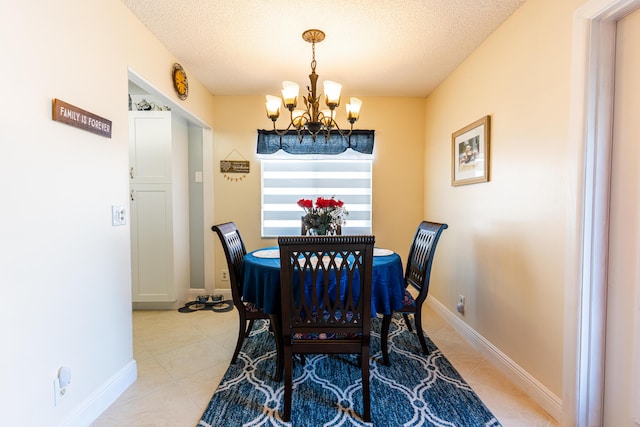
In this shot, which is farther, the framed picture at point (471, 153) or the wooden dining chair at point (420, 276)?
the framed picture at point (471, 153)

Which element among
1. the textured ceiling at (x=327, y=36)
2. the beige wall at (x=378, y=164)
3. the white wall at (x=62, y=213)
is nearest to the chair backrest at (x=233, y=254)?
the white wall at (x=62, y=213)

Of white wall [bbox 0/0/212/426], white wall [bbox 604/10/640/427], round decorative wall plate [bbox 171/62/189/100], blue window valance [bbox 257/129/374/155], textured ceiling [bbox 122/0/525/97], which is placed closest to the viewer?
white wall [bbox 0/0/212/426]

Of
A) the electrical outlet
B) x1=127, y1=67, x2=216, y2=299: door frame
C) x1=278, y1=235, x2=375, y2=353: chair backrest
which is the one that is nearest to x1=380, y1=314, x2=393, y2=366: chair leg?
x1=278, y1=235, x2=375, y2=353: chair backrest

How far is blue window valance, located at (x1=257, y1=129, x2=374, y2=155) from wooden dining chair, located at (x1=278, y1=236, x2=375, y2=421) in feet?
6.71

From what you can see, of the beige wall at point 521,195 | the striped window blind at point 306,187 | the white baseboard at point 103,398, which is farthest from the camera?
the striped window blind at point 306,187

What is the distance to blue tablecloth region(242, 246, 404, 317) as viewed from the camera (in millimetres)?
1721

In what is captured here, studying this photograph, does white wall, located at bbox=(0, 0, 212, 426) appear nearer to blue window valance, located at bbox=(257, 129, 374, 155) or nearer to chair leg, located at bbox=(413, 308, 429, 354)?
blue window valance, located at bbox=(257, 129, 374, 155)

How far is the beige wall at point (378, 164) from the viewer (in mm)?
3434

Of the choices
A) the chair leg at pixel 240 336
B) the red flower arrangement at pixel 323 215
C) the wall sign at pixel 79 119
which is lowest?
the chair leg at pixel 240 336

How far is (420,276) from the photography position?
2.21 metres

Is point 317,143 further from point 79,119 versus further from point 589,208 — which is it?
point 589,208

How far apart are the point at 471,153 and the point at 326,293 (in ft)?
5.74

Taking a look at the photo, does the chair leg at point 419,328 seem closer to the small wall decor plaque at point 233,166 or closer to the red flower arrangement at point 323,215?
the red flower arrangement at point 323,215

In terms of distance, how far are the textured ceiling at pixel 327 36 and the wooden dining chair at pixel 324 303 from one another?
1.52 m
